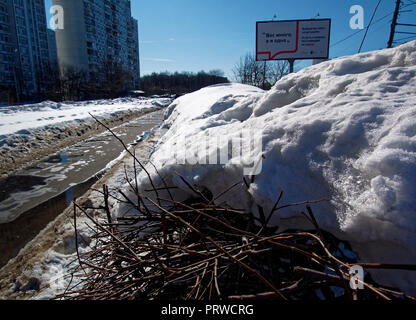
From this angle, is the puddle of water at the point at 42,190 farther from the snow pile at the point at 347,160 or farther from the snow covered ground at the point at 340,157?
the snow pile at the point at 347,160

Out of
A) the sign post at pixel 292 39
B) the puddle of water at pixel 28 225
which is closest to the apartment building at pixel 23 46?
the sign post at pixel 292 39

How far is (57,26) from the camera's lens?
50.1 m

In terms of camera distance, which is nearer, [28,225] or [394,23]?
[28,225]

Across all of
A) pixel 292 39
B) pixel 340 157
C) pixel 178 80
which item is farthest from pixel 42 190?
pixel 178 80

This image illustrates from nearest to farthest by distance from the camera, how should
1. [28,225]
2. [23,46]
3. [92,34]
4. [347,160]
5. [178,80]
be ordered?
[347,160]
[28,225]
[23,46]
[92,34]
[178,80]

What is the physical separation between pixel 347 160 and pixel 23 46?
208 feet

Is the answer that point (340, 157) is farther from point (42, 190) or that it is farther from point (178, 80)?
point (178, 80)

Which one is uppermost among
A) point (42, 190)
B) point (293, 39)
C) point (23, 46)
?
point (23, 46)

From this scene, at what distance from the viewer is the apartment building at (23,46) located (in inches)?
1633

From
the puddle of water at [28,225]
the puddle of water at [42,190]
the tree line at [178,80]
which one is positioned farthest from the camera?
the tree line at [178,80]

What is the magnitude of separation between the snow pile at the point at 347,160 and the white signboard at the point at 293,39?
51.3 feet

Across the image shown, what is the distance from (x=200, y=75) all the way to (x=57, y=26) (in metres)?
38.2

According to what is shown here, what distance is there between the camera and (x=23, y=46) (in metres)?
46.1
